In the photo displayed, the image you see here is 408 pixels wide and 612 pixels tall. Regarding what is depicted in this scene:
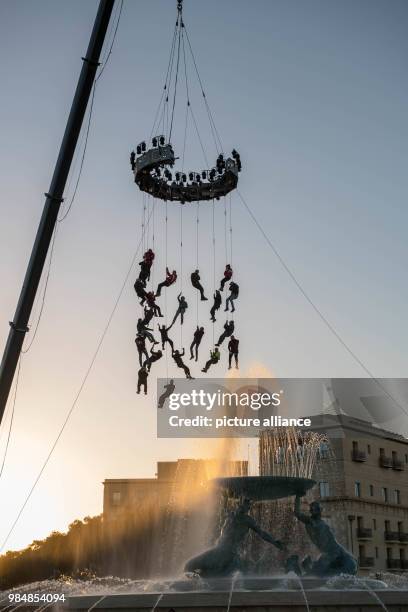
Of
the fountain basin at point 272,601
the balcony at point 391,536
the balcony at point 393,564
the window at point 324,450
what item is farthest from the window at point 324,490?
the fountain basin at point 272,601

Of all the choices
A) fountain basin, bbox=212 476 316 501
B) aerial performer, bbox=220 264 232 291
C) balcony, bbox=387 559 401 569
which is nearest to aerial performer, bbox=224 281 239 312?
aerial performer, bbox=220 264 232 291

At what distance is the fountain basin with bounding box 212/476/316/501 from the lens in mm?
24359

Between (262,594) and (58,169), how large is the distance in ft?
35.3

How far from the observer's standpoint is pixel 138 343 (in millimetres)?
25906

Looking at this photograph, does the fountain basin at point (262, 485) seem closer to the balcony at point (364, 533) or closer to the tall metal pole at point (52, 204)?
the tall metal pole at point (52, 204)

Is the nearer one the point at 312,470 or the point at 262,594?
the point at 262,594

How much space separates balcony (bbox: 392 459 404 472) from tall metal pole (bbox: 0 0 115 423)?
58737 millimetres

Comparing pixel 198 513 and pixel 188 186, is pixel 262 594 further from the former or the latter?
pixel 198 513

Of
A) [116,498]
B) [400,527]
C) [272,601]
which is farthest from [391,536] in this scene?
[272,601]

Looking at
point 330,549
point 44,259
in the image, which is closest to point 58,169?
point 44,259

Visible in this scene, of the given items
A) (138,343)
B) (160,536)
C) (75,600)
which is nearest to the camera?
(75,600)

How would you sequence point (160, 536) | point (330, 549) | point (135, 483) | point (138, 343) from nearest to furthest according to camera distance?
1. point (330, 549)
2. point (138, 343)
3. point (160, 536)
4. point (135, 483)

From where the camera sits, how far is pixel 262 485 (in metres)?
24.5

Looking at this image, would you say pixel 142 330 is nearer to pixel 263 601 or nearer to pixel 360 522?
pixel 263 601
